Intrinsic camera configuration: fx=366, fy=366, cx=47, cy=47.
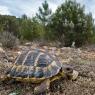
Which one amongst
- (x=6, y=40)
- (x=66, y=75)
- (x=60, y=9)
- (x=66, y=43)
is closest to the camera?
(x=66, y=75)

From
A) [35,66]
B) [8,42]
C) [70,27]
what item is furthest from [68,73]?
[70,27]

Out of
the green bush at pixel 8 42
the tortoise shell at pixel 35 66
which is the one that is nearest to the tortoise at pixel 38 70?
the tortoise shell at pixel 35 66

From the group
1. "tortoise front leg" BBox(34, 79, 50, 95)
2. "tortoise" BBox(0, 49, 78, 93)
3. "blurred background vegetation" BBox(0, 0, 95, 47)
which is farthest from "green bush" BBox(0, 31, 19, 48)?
"tortoise front leg" BBox(34, 79, 50, 95)

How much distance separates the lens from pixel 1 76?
672cm

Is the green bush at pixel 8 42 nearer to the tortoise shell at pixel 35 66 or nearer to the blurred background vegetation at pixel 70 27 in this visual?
the blurred background vegetation at pixel 70 27

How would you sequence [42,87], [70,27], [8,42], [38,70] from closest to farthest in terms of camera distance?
[42,87], [38,70], [8,42], [70,27]

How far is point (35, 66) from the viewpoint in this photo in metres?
6.17

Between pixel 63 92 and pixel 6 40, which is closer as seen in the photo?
pixel 63 92

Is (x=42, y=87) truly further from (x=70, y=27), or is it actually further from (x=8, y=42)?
(x=70, y=27)

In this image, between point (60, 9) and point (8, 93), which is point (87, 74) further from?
point (60, 9)

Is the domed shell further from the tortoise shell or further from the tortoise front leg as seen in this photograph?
the tortoise front leg

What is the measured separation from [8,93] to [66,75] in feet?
3.59

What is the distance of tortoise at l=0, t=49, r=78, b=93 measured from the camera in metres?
6.03

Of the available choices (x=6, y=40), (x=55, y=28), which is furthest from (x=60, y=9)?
(x=6, y=40)
